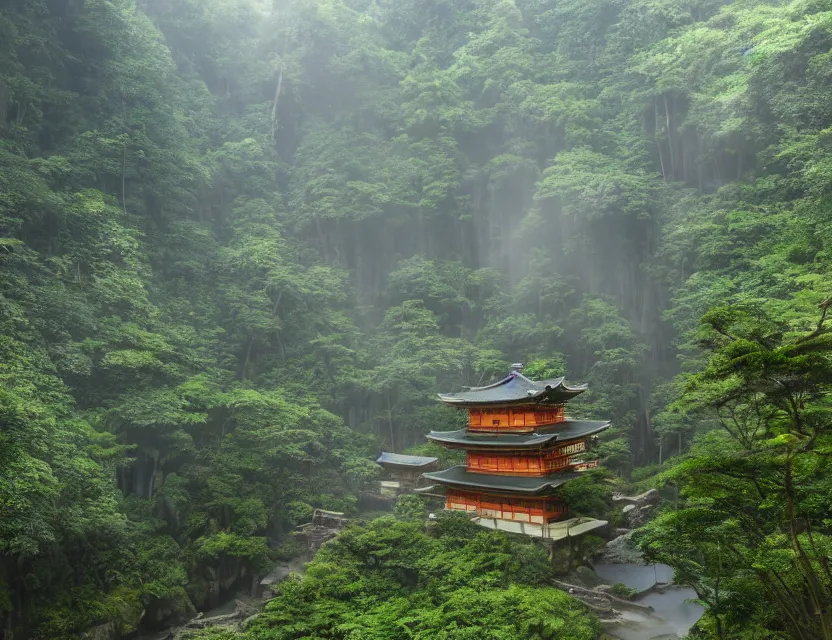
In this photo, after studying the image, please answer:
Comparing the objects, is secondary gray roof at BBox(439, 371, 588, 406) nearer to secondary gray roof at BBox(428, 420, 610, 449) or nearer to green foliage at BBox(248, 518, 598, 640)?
secondary gray roof at BBox(428, 420, 610, 449)

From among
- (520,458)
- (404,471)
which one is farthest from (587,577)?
(404,471)

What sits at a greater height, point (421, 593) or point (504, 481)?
point (504, 481)

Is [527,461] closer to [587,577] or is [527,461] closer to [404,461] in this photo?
[587,577]

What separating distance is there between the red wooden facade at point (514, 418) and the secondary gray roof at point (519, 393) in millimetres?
452

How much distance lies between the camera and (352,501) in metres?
22.7

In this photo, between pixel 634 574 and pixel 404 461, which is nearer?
pixel 634 574

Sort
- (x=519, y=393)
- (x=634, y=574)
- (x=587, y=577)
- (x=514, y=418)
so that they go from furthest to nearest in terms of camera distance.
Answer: (x=634, y=574) → (x=514, y=418) → (x=519, y=393) → (x=587, y=577)

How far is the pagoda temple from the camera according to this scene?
16.5m

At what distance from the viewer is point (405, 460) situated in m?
24.8

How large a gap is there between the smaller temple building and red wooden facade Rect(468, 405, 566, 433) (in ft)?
18.5

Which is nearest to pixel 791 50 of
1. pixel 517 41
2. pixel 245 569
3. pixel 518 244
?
pixel 518 244

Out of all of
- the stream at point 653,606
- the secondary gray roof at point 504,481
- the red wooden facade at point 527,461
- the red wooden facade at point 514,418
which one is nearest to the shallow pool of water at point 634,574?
the stream at point 653,606

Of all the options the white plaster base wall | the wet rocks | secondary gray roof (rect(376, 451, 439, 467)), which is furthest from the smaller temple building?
the wet rocks

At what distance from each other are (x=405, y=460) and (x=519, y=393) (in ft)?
29.3
